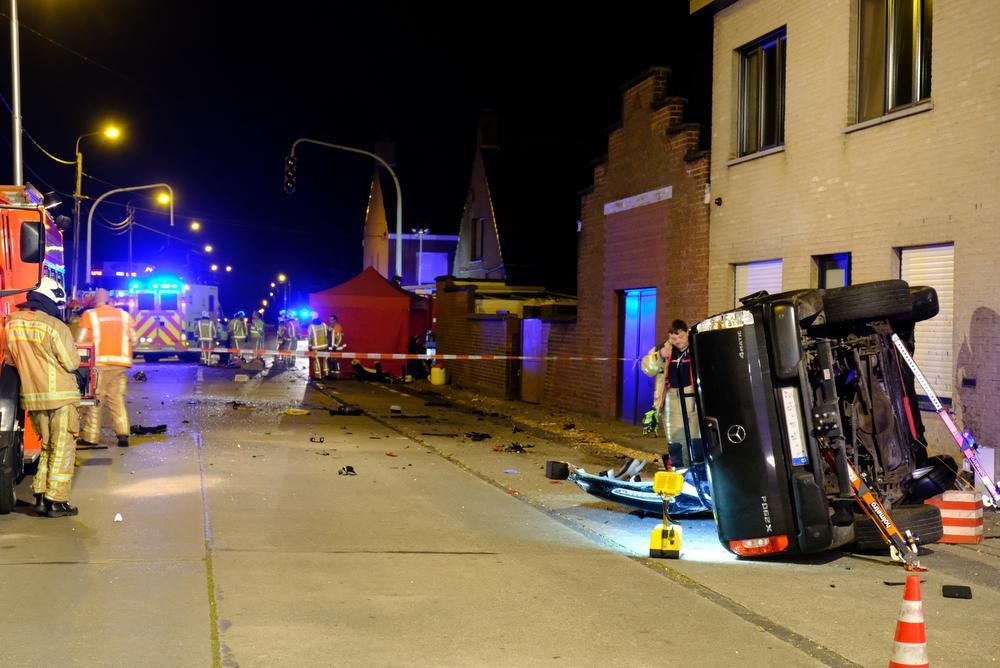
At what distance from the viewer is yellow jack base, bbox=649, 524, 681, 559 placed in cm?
788

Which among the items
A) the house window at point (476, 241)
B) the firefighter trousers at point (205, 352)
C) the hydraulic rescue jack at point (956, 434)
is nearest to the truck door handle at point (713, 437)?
the hydraulic rescue jack at point (956, 434)

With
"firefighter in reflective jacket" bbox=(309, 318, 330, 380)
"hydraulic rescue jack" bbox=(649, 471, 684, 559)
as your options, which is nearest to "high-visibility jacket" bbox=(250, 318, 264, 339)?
"firefighter in reflective jacket" bbox=(309, 318, 330, 380)

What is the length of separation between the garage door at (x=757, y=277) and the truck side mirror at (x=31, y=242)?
29.4 feet

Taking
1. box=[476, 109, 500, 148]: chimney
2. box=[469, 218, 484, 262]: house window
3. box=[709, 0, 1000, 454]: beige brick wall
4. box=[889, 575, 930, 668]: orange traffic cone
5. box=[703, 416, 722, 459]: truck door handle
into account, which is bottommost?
box=[889, 575, 930, 668]: orange traffic cone

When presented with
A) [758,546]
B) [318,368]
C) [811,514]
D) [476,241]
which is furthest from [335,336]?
[811,514]

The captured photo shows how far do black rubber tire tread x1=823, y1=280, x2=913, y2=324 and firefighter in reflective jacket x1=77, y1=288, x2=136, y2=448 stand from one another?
365 inches

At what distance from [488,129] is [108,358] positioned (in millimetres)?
28885

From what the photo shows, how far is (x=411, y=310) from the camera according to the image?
31219 millimetres

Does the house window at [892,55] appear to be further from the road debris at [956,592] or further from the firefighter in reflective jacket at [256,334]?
the firefighter in reflective jacket at [256,334]

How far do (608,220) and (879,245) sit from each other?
7.46 m

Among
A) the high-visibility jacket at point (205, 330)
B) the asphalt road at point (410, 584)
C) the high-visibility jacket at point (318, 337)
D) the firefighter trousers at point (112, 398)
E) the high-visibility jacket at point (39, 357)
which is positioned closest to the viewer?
the asphalt road at point (410, 584)

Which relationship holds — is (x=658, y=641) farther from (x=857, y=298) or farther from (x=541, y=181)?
(x=541, y=181)

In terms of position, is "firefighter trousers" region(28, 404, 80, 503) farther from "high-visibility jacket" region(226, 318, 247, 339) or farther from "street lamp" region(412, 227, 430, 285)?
"street lamp" region(412, 227, 430, 285)

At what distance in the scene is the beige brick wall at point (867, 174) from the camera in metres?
10.5
